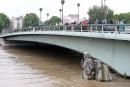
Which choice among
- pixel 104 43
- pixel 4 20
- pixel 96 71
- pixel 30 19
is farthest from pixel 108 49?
pixel 4 20

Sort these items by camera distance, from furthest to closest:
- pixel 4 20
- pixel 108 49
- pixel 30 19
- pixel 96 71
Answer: pixel 4 20 < pixel 30 19 < pixel 108 49 < pixel 96 71

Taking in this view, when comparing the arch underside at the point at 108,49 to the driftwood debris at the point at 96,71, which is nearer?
the driftwood debris at the point at 96,71

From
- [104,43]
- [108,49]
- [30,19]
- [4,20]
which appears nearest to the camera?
[108,49]

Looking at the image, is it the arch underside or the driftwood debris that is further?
the arch underside

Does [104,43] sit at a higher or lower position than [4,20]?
lower

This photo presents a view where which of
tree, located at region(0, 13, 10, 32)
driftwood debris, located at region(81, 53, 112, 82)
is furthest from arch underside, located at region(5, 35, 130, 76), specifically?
tree, located at region(0, 13, 10, 32)

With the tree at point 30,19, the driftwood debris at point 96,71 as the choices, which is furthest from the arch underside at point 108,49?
the tree at point 30,19

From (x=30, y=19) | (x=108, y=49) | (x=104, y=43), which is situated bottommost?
(x=108, y=49)

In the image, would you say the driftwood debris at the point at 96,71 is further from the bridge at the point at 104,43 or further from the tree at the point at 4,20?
the tree at the point at 4,20

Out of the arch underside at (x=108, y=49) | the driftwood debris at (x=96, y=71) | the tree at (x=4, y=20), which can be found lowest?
the driftwood debris at (x=96, y=71)

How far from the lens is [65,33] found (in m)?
36.7

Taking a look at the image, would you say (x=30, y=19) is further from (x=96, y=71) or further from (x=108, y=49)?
(x=96, y=71)

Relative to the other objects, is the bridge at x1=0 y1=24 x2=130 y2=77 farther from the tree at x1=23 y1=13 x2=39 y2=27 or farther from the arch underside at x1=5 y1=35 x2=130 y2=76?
the tree at x1=23 y1=13 x2=39 y2=27

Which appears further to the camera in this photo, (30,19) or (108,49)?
(30,19)
